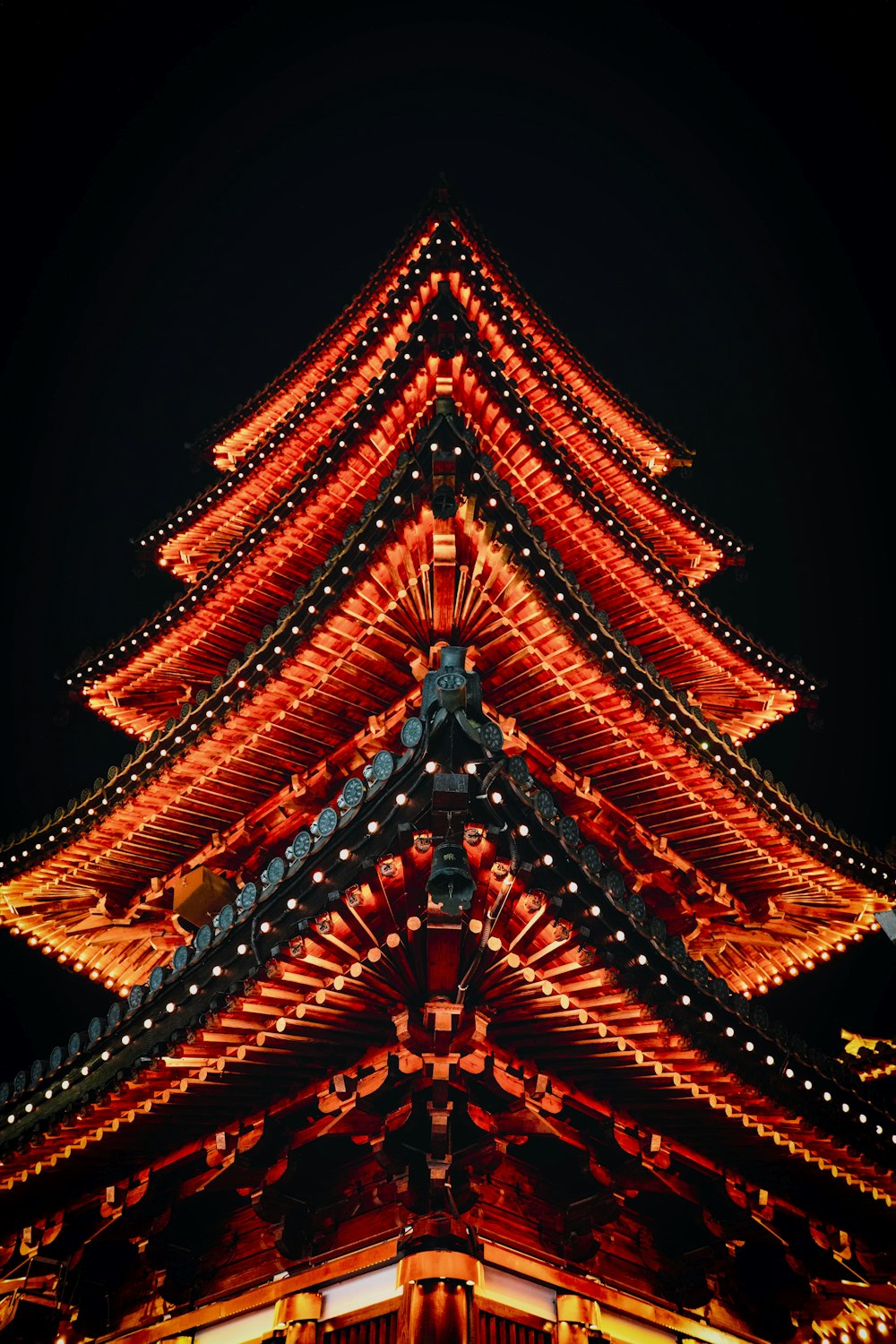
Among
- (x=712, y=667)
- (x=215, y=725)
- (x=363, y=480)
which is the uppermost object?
(x=363, y=480)

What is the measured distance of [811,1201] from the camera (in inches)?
248

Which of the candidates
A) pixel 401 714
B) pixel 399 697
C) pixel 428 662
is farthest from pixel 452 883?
pixel 399 697

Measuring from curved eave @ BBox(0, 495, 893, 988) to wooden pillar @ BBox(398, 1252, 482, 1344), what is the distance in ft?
15.2

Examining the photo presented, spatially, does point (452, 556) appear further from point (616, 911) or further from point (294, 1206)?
point (294, 1206)

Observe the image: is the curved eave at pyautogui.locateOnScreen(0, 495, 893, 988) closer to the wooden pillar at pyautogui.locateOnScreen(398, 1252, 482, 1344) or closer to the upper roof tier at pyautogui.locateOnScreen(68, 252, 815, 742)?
the upper roof tier at pyautogui.locateOnScreen(68, 252, 815, 742)

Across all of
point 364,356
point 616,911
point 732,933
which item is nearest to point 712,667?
point 732,933

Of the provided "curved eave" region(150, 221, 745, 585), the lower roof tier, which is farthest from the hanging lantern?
"curved eave" region(150, 221, 745, 585)

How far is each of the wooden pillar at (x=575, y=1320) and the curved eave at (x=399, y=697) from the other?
452 centimetres

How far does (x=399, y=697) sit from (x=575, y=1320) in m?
5.08

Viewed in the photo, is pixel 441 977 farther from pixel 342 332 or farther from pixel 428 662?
pixel 342 332

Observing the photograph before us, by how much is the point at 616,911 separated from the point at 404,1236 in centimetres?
227

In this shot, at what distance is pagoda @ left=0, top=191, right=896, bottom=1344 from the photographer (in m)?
4.96

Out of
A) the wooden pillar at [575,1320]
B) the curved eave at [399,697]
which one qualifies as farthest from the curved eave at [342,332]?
the wooden pillar at [575,1320]

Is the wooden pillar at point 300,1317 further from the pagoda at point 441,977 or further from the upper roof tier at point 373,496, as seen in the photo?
the upper roof tier at point 373,496
